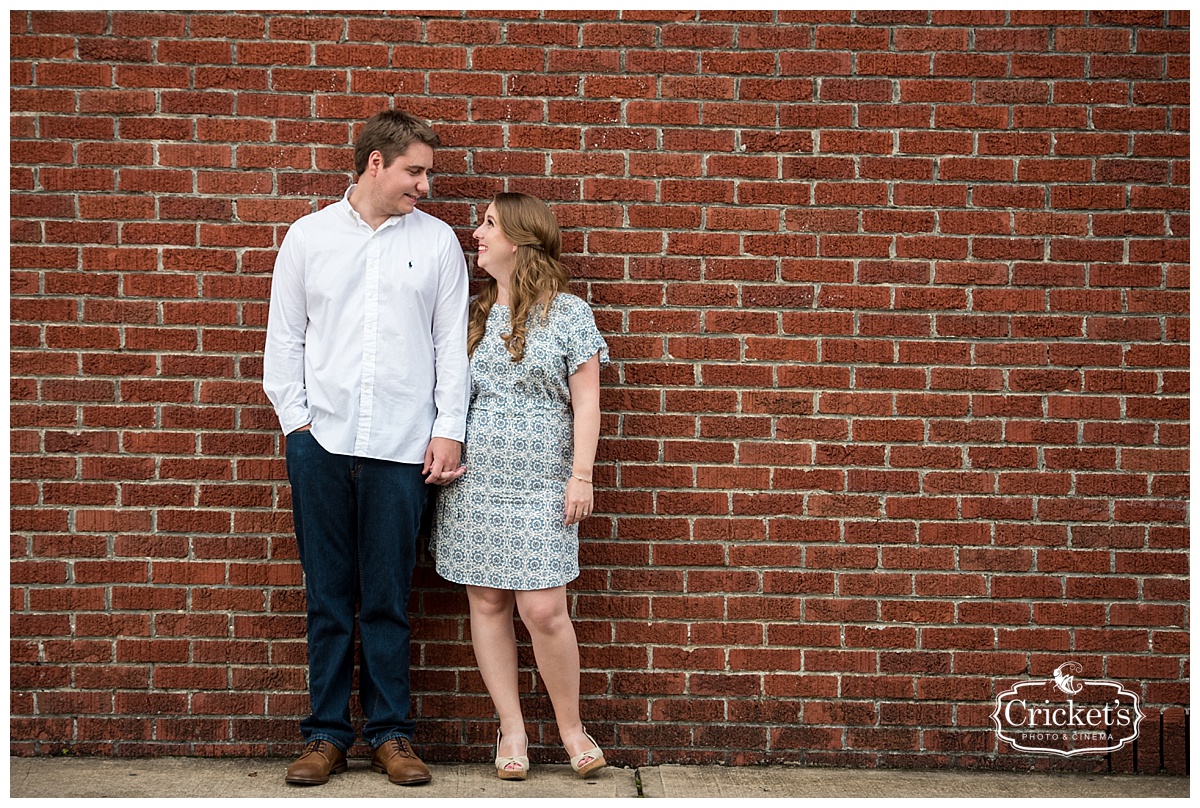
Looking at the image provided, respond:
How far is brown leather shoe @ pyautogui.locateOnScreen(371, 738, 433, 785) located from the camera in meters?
3.61

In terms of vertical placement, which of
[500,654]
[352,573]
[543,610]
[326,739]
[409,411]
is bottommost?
[326,739]

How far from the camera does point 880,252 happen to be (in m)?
3.88

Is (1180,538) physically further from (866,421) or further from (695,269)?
(695,269)

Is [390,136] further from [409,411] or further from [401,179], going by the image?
[409,411]

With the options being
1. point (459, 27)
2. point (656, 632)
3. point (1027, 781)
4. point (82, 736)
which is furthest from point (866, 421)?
point (82, 736)

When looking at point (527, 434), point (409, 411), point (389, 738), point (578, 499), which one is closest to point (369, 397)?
point (409, 411)

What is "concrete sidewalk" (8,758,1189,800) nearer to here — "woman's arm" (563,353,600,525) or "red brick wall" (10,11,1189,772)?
"red brick wall" (10,11,1189,772)

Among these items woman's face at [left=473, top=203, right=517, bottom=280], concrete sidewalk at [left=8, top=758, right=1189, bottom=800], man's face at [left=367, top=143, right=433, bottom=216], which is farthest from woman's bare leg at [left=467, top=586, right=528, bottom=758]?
man's face at [left=367, top=143, right=433, bottom=216]

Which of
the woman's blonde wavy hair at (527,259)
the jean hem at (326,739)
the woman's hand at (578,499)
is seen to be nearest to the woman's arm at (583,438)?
the woman's hand at (578,499)

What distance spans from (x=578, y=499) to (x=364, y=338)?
0.89 m

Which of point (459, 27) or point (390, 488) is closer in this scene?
point (390, 488)

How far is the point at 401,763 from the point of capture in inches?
142

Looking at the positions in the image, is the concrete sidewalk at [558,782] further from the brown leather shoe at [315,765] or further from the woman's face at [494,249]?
the woman's face at [494,249]

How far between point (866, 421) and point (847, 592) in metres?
0.63
